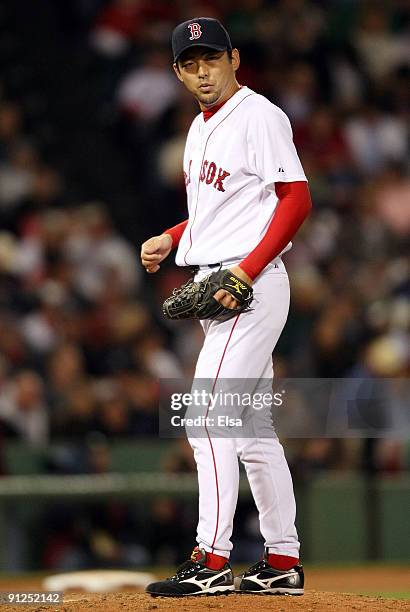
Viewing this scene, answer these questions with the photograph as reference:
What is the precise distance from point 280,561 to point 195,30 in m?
1.82

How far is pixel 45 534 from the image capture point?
820 centimetres

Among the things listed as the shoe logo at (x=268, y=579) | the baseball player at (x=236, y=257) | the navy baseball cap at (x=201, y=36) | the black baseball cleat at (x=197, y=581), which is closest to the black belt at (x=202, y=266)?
the baseball player at (x=236, y=257)

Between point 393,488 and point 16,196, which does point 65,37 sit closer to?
point 16,196

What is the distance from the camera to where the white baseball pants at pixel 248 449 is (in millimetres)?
4051

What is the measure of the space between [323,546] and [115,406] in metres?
1.76

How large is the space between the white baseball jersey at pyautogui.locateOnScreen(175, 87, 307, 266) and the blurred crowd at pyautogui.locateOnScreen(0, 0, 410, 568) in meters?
4.34

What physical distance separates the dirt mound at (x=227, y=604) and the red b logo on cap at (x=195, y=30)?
1.85m

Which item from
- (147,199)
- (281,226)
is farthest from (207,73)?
(147,199)

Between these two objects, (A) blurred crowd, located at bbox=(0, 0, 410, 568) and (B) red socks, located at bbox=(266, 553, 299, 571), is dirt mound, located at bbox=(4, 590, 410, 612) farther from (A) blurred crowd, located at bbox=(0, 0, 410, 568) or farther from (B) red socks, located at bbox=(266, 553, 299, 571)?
(A) blurred crowd, located at bbox=(0, 0, 410, 568)

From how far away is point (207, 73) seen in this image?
4.14 m

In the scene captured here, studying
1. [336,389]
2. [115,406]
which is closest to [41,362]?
[115,406]

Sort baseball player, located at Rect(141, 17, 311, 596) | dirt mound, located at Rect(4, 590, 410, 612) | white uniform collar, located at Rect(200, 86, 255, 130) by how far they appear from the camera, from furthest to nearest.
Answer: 1. white uniform collar, located at Rect(200, 86, 255, 130)
2. baseball player, located at Rect(141, 17, 311, 596)
3. dirt mound, located at Rect(4, 590, 410, 612)

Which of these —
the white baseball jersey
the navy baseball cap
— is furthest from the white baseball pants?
the navy baseball cap

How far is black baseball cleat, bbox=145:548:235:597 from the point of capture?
4.07 m
